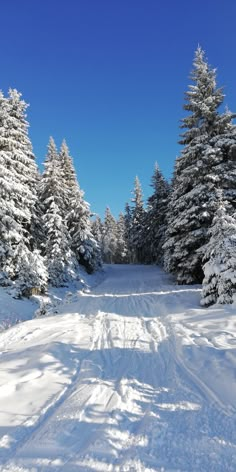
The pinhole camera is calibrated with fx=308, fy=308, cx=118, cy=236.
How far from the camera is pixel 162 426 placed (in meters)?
3.99

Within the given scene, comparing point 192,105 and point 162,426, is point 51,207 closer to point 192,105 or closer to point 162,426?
point 192,105

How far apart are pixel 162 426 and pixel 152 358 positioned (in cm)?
246

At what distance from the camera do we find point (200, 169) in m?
17.8

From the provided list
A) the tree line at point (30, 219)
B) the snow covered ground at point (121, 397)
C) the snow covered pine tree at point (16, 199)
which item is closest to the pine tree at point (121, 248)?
the tree line at point (30, 219)

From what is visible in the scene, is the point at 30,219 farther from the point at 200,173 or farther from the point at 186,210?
the point at 200,173

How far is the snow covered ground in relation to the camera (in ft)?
11.3

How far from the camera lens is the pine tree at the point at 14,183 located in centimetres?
1614

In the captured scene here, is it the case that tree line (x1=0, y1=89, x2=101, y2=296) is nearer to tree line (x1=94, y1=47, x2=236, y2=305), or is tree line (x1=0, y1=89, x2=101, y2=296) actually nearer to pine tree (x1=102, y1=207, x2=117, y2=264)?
tree line (x1=94, y1=47, x2=236, y2=305)

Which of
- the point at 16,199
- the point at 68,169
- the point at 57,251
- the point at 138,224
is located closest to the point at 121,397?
the point at 16,199

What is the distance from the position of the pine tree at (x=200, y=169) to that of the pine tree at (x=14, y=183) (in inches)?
346

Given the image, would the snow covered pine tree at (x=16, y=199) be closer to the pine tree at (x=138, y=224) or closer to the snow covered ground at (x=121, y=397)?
the snow covered ground at (x=121, y=397)

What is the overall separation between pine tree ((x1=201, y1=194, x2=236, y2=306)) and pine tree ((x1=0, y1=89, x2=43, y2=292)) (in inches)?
380

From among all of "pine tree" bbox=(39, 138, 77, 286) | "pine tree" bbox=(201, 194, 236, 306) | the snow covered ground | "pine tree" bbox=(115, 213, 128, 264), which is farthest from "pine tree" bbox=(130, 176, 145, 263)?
the snow covered ground

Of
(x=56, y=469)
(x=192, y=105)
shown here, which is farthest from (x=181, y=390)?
(x=192, y=105)
